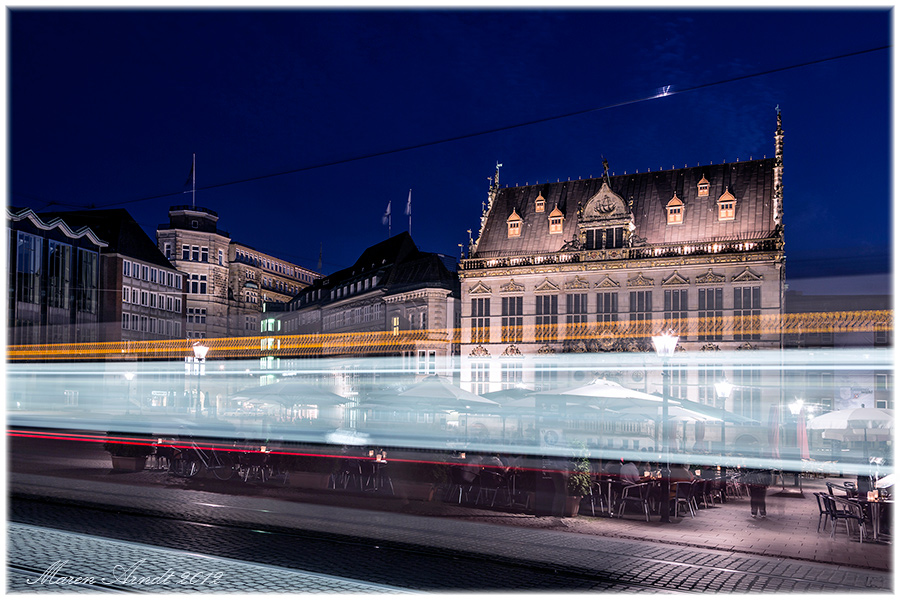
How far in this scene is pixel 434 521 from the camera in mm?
14891

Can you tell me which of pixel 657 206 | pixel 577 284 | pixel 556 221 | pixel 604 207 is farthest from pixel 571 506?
pixel 556 221

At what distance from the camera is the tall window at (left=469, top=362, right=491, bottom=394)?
51.1m

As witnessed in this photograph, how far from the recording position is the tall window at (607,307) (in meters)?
48.5

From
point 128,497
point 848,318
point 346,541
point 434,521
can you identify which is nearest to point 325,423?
point 128,497

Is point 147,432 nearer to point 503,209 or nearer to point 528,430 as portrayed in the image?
point 528,430

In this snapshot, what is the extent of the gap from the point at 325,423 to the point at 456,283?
3118 cm

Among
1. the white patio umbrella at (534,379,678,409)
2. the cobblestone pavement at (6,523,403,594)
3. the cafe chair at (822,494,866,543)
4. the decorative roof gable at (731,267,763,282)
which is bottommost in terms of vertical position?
the cafe chair at (822,494,866,543)

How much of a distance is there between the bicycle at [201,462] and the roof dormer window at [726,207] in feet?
119

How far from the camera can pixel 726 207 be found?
48.1 meters

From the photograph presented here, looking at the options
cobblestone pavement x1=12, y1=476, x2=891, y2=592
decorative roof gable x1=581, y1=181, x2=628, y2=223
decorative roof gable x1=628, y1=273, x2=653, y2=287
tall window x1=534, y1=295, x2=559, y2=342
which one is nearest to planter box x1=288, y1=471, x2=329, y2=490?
cobblestone pavement x1=12, y1=476, x2=891, y2=592

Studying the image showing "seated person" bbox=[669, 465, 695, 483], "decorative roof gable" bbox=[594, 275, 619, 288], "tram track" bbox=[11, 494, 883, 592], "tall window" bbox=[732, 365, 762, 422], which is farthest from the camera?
"decorative roof gable" bbox=[594, 275, 619, 288]

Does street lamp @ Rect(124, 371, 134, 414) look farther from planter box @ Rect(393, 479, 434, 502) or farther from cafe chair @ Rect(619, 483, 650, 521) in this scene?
cafe chair @ Rect(619, 483, 650, 521)

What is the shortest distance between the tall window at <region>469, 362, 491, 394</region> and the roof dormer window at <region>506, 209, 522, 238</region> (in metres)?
9.52

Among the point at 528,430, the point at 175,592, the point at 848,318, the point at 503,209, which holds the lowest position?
the point at 528,430
